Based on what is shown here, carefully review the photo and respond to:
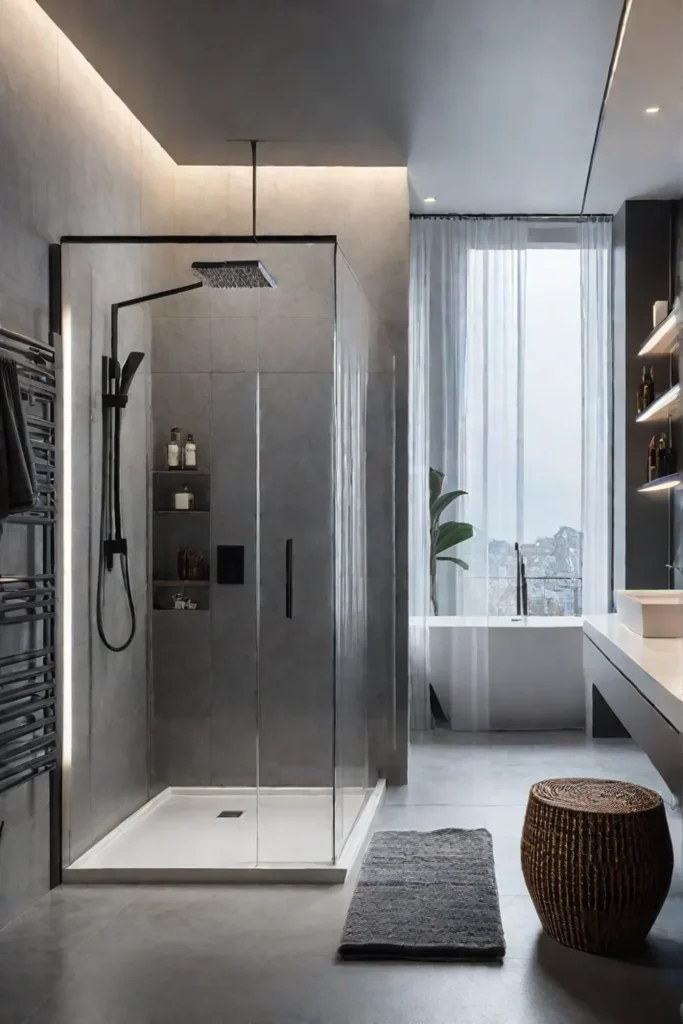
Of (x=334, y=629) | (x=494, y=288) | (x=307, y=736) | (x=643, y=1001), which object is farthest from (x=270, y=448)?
(x=494, y=288)

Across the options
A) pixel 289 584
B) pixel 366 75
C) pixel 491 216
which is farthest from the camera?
pixel 491 216

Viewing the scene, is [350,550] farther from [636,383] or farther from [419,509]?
[419,509]

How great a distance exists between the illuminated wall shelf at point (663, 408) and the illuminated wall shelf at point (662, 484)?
0.21m

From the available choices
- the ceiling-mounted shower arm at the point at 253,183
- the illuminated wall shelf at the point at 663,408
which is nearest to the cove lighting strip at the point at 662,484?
the illuminated wall shelf at the point at 663,408

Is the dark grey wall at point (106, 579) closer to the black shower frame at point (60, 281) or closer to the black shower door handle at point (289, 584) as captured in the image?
the black shower frame at point (60, 281)

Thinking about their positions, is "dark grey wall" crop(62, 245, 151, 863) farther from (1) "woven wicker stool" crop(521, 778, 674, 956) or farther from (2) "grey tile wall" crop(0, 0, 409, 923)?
(1) "woven wicker stool" crop(521, 778, 674, 956)

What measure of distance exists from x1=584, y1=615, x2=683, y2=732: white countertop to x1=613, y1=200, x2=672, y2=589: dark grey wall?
645 mm

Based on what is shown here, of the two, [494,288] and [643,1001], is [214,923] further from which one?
[494,288]

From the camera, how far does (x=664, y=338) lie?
3.71 m

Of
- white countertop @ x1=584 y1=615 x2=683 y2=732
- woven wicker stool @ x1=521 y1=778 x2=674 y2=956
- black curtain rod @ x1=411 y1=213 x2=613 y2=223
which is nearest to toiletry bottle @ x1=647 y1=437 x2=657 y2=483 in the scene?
white countertop @ x1=584 y1=615 x2=683 y2=732

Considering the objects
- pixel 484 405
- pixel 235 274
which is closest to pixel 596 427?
pixel 484 405

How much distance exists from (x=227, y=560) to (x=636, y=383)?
201cm

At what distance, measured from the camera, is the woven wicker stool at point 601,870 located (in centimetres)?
296

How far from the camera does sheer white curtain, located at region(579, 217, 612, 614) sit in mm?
6176
